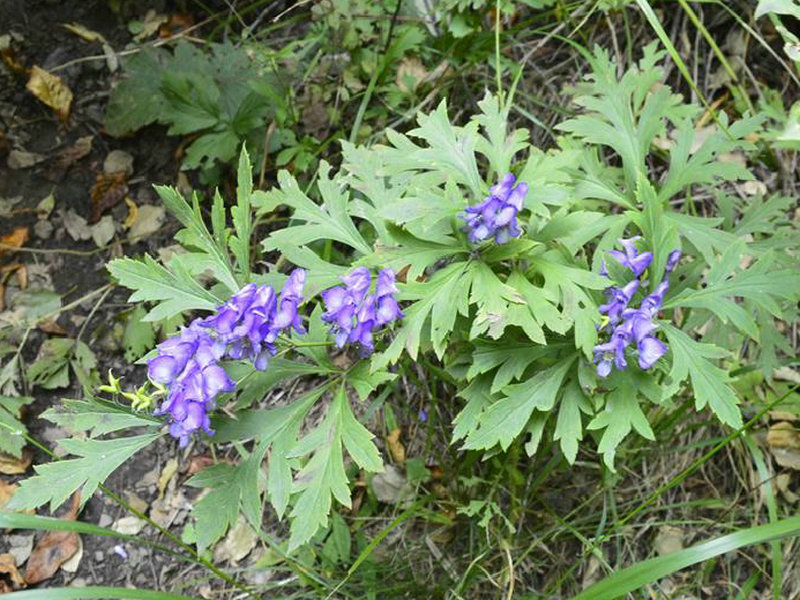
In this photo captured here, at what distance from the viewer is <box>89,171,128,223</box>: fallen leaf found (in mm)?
3143

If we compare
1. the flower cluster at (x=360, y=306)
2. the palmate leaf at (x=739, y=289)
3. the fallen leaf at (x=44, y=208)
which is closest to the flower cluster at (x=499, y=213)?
the flower cluster at (x=360, y=306)

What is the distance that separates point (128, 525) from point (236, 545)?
0.38 m

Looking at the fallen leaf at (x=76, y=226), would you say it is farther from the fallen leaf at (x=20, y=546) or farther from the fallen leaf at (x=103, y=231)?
the fallen leaf at (x=20, y=546)

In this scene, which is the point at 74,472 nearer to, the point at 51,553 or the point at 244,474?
the point at 244,474

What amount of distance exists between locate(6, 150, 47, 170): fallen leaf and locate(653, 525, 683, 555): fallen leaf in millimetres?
2665

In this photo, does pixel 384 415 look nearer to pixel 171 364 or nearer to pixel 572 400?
pixel 572 400

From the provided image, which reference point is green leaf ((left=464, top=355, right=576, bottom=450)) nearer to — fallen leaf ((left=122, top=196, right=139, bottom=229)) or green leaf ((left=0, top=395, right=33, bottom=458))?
green leaf ((left=0, top=395, right=33, bottom=458))

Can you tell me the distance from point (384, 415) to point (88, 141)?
1618 millimetres

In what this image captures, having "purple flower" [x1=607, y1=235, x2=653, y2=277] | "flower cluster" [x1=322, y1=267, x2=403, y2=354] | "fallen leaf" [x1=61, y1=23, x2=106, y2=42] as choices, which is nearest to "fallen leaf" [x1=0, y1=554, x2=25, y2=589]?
"flower cluster" [x1=322, y1=267, x2=403, y2=354]

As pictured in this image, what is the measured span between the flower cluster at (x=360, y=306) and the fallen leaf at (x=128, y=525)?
56.6 inches

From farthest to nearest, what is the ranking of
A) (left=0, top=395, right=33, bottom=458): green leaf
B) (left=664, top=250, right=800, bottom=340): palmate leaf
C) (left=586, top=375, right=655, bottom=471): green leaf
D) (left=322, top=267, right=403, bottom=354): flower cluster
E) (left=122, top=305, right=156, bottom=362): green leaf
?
(left=122, top=305, right=156, bottom=362): green leaf
(left=0, top=395, right=33, bottom=458): green leaf
(left=664, top=250, right=800, bottom=340): palmate leaf
(left=586, top=375, right=655, bottom=471): green leaf
(left=322, top=267, right=403, bottom=354): flower cluster

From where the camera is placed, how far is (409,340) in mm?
1765

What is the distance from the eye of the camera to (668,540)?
2629 mm

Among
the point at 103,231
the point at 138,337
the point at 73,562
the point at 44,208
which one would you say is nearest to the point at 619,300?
the point at 138,337
